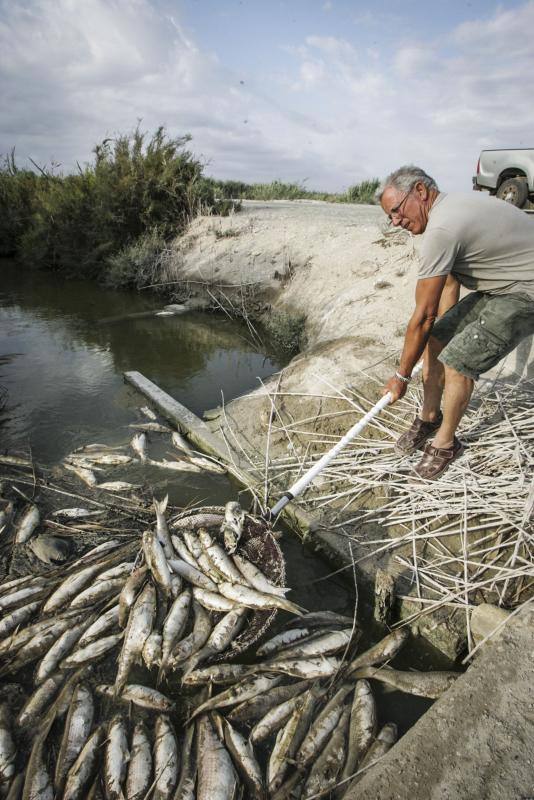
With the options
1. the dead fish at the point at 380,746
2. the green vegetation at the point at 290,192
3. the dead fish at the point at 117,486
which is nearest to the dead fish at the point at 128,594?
the dead fish at the point at 117,486

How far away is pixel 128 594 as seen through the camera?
11.2 feet

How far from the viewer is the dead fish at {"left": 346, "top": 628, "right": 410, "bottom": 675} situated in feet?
10.4

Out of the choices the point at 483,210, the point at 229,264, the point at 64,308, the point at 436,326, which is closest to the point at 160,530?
the point at 436,326

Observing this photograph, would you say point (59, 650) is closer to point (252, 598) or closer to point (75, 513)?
point (252, 598)

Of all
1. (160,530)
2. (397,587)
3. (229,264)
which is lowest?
(397,587)

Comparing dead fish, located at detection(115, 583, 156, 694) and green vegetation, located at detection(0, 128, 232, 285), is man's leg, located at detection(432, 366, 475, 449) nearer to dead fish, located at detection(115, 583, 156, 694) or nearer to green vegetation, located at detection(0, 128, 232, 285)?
dead fish, located at detection(115, 583, 156, 694)

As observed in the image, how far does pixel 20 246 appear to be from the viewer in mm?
17969

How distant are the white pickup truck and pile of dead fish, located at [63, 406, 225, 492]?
11584mm

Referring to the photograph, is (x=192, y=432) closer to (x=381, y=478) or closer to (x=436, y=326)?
(x=381, y=478)

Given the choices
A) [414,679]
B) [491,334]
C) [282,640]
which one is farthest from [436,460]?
[282,640]

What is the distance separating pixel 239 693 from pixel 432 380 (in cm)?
311

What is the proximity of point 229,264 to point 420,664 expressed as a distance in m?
10.9

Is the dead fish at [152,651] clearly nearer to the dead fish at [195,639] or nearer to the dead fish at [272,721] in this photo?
the dead fish at [195,639]

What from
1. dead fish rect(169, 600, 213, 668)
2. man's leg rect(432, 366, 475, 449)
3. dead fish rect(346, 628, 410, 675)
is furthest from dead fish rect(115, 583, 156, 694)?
man's leg rect(432, 366, 475, 449)
